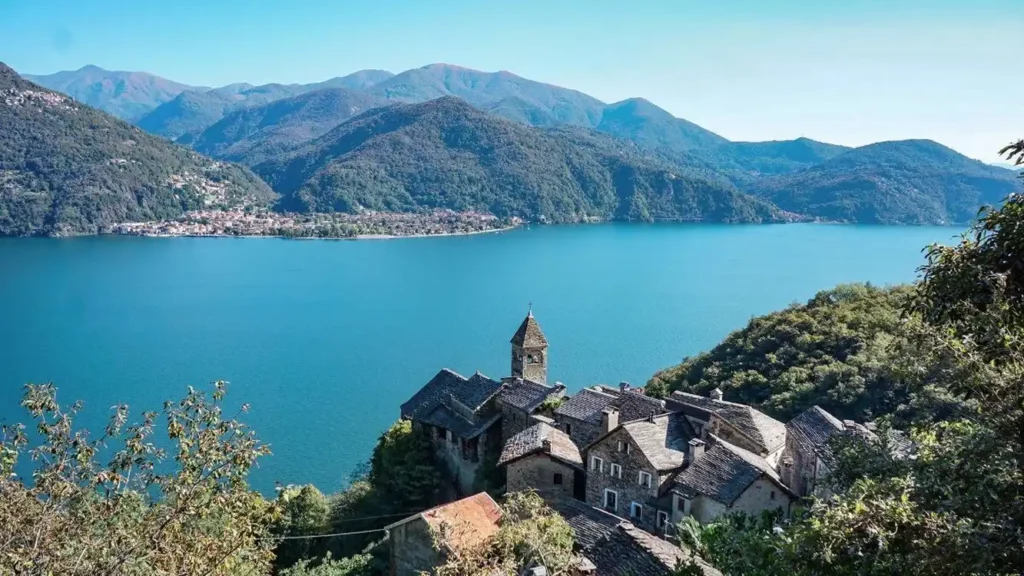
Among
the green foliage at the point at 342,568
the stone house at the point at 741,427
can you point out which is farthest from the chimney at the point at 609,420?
the green foliage at the point at 342,568

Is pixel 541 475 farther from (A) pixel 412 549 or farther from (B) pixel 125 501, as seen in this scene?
(B) pixel 125 501

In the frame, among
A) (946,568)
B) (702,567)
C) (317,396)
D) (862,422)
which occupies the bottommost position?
(317,396)

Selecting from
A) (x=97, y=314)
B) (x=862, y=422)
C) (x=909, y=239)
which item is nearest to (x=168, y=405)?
(x=862, y=422)

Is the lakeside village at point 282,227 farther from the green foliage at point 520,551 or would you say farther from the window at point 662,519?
the green foliage at point 520,551

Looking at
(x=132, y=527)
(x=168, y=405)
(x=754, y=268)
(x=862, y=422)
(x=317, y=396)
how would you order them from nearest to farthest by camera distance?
(x=132, y=527), (x=168, y=405), (x=862, y=422), (x=317, y=396), (x=754, y=268)

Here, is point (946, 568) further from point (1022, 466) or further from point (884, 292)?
point (884, 292)

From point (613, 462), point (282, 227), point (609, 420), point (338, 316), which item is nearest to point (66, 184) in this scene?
point (282, 227)

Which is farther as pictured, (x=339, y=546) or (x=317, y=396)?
(x=317, y=396)
